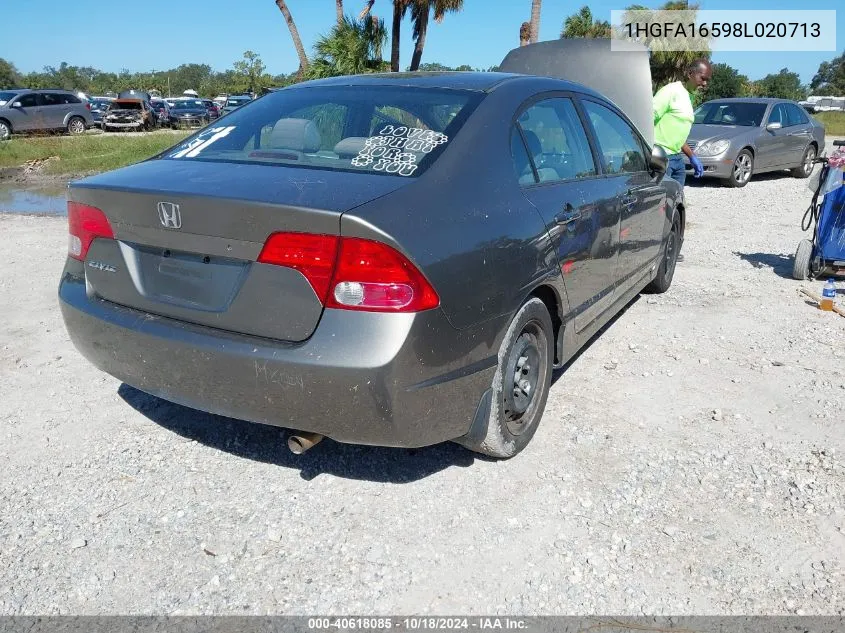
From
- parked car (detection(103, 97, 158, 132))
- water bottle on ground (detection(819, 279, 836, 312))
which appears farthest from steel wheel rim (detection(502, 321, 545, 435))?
parked car (detection(103, 97, 158, 132))

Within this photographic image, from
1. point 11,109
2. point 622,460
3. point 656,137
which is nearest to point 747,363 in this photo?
point 622,460

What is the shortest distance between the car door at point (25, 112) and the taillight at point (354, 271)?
25549 millimetres

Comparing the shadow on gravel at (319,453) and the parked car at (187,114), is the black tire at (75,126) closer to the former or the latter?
the parked car at (187,114)

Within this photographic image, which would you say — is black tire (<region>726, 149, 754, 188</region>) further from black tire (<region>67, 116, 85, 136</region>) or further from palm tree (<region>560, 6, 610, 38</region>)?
palm tree (<region>560, 6, 610, 38</region>)

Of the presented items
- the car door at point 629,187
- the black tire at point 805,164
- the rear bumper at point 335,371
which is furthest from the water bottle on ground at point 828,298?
the black tire at point 805,164

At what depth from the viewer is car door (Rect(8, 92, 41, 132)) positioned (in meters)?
23.6

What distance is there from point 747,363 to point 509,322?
2.36m

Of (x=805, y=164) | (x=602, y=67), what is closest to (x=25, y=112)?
(x=602, y=67)

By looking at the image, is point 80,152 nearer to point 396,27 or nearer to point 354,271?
point 396,27

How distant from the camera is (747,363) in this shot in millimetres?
4574

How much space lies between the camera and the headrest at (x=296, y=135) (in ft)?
10.4

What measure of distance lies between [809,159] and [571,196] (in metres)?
14.8

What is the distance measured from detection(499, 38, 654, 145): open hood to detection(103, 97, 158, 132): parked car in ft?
80.7

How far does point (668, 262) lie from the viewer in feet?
20.2
